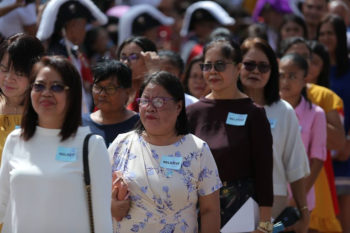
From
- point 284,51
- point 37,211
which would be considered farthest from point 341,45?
point 37,211

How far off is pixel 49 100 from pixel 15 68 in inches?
36.6

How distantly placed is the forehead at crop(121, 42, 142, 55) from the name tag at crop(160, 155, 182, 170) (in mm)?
1900

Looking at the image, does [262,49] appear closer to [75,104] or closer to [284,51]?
[284,51]

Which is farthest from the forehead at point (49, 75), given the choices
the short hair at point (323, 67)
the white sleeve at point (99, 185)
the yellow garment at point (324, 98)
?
the short hair at point (323, 67)

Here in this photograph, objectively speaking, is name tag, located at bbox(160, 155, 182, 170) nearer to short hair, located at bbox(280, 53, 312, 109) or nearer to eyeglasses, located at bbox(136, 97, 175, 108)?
eyeglasses, located at bbox(136, 97, 175, 108)

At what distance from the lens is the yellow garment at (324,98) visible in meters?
6.82

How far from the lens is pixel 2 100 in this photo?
4738mm

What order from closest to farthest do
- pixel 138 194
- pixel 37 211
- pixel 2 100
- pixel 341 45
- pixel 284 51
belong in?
pixel 37 211
pixel 138 194
pixel 2 100
pixel 284 51
pixel 341 45

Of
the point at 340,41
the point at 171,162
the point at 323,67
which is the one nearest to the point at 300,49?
the point at 323,67

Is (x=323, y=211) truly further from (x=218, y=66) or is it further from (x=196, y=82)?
(x=218, y=66)

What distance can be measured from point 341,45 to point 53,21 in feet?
11.2

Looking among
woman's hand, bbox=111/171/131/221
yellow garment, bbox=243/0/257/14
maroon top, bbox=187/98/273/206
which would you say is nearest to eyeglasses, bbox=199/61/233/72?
maroon top, bbox=187/98/273/206

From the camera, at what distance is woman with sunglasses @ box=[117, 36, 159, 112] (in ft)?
19.1

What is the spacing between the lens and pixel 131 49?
606 cm
